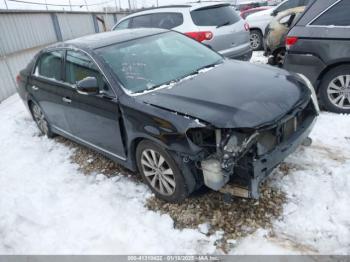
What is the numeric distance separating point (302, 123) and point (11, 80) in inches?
340

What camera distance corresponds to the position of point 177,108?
9.99 ft

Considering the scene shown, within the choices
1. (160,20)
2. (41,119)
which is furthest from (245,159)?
(160,20)

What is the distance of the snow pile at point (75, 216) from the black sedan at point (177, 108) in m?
0.39

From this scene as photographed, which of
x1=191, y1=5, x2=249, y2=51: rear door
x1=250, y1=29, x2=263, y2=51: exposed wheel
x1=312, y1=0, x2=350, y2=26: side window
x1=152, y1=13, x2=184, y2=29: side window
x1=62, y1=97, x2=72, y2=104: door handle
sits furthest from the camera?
x1=250, y1=29, x2=263, y2=51: exposed wheel

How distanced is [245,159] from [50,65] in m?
3.50

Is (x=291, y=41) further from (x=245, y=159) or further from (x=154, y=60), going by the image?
(x=245, y=159)

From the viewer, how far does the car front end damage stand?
9.21 ft

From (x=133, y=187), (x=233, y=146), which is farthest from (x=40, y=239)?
(x=233, y=146)

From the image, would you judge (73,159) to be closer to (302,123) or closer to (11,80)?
(302,123)

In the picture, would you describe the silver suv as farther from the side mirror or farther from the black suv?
the side mirror

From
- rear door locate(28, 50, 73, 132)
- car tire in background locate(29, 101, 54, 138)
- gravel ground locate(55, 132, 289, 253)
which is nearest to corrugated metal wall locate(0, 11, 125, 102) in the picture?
car tire in background locate(29, 101, 54, 138)

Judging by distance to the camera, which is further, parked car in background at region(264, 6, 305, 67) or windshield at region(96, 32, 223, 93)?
parked car in background at region(264, 6, 305, 67)

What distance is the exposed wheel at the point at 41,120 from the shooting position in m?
5.53

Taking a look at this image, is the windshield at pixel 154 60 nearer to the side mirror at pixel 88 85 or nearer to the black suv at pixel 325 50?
the side mirror at pixel 88 85
